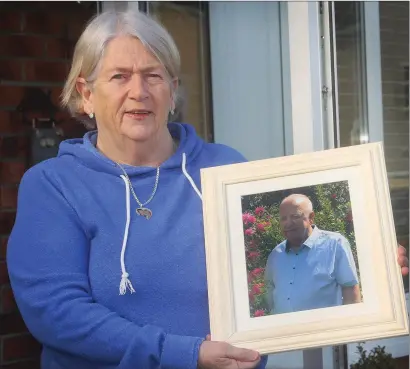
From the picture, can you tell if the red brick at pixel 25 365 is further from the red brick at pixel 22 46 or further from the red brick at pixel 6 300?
the red brick at pixel 22 46

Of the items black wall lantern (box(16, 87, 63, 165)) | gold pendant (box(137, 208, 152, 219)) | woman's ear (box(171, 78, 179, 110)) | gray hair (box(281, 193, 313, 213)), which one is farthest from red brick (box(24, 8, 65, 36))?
gray hair (box(281, 193, 313, 213))

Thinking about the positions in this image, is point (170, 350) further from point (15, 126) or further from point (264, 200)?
point (15, 126)

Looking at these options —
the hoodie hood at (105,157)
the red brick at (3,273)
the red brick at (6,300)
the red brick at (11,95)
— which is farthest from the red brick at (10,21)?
the hoodie hood at (105,157)

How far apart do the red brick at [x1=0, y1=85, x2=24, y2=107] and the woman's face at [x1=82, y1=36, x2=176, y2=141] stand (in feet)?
4.81

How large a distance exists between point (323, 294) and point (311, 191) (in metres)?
0.19

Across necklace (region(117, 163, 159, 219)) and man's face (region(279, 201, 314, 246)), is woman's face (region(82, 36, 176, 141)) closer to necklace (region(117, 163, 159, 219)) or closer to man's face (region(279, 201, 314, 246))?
necklace (region(117, 163, 159, 219))

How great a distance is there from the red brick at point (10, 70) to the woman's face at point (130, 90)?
1460mm

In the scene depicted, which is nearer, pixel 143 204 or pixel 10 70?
pixel 143 204

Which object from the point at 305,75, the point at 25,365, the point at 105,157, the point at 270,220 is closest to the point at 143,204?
the point at 105,157

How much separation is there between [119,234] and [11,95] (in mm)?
1604

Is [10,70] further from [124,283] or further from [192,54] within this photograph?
[124,283]

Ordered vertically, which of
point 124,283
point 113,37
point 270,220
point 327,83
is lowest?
point 124,283

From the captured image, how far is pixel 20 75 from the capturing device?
8.37 ft

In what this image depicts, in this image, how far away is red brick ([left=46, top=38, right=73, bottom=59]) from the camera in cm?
260
